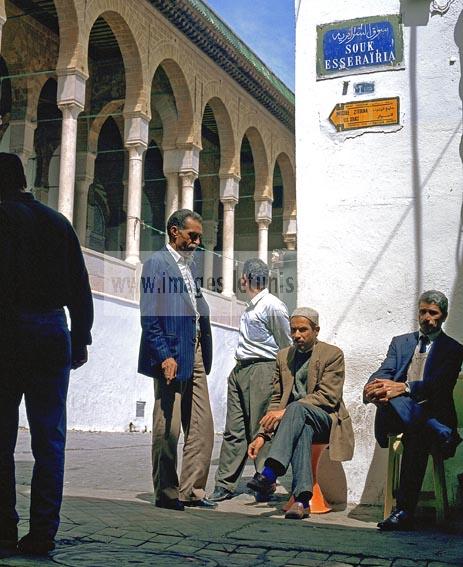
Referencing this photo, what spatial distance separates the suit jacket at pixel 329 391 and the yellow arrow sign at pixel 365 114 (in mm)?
1486

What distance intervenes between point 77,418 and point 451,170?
891 centimetres

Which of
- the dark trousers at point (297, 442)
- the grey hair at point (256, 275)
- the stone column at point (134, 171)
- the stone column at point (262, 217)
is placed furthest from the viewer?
the stone column at point (262, 217)

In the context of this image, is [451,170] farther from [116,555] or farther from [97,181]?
[97,181]

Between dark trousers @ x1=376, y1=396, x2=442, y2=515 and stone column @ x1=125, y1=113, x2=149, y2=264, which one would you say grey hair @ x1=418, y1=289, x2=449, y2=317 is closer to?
dark trousers @ x1=376, y1=396, x2=442, y2=515

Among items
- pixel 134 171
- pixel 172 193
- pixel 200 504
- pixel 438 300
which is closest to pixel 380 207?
pixel 438 300

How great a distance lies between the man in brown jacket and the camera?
4.44 meters

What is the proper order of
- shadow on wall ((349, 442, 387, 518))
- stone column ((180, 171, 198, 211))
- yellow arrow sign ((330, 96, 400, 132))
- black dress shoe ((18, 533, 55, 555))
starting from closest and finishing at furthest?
black dress shoe ((18, 533, 55, 555)) → shadow on wall ((349, 442, 387, 518)) → yellow arrow sign ((330, 96, 400, 132)) → stone column ((180, 171, 198, 211))

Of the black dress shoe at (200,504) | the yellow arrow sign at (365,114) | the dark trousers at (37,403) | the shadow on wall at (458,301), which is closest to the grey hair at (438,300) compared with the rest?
the shadow on wall at (458,301)

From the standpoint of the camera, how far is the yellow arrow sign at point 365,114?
5250mm

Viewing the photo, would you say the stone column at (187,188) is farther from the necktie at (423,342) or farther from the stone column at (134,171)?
the necktie at (423,342)

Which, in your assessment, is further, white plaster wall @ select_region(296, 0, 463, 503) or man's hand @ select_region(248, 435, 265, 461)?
white plaster wall @ select_region(296, 0, 463, 503)

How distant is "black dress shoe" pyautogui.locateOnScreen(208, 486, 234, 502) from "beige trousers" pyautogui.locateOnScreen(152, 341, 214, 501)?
42 cm

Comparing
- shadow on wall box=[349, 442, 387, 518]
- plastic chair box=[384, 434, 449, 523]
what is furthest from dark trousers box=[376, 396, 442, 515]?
shadow on wall box=[349, 442, 387, 518]

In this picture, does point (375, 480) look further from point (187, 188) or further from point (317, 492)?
point (187, 188)
